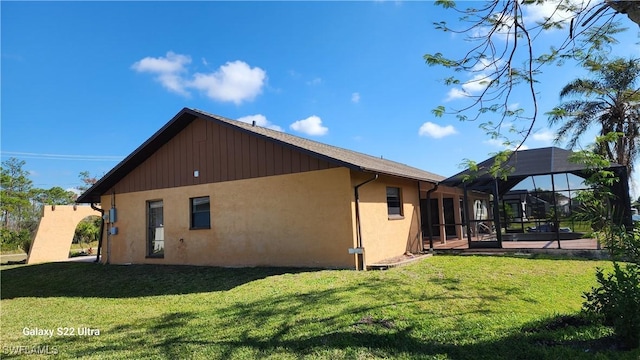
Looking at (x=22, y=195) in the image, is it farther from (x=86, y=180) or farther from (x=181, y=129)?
(x=181, y=129)

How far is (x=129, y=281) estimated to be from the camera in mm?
10242

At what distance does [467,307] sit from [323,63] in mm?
8208

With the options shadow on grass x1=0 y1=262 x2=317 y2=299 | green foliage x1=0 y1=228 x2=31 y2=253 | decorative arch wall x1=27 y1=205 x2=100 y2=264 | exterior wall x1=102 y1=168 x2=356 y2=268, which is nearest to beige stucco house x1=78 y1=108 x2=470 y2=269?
exterior wall x1=102 y1=168 x2=356 y2=268

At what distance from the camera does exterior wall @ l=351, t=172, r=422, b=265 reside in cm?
995

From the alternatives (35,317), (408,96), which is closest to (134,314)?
(35,317)

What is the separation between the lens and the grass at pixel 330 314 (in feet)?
14.1

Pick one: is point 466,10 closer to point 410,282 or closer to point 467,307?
point 467,307

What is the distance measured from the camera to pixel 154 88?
15.6m

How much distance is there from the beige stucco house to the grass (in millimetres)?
1107

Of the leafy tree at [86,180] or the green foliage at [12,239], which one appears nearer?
the green foliage at [12,239]

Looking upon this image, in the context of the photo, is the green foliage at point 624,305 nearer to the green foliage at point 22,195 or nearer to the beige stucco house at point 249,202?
the beige stucco house at point 249,202

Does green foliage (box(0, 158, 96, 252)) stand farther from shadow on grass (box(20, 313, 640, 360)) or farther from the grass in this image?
shadow on grass (box(20, 313, 640, 360))

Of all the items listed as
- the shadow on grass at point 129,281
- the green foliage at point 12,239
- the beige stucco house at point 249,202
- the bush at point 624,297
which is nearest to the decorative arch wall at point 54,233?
the green foliage at point 12,239

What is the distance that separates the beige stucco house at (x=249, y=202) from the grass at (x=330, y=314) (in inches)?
43.6
